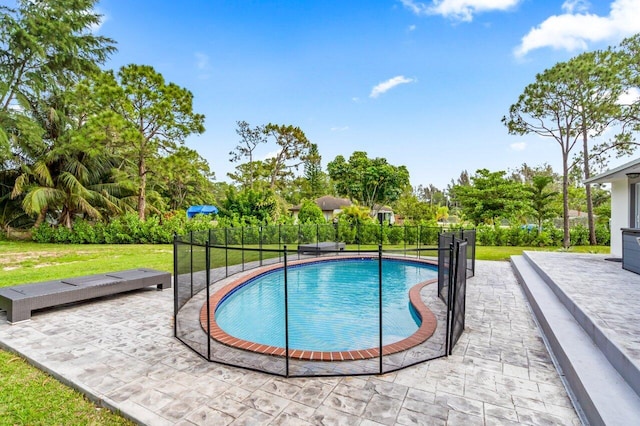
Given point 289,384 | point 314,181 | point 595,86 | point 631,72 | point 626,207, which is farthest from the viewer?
point 314,181

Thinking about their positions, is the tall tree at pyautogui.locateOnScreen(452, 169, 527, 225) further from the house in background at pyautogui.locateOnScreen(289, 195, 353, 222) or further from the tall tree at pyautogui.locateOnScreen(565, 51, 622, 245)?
the house in background at pyautogui.locateOnScreen(289, 195, 353, 222)

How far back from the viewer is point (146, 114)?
17.3 meters

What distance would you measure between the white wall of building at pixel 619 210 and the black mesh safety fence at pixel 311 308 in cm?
469

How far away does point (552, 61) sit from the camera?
15.9 meters

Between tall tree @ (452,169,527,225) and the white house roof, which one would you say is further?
tall tree @ (452,169,527,225)

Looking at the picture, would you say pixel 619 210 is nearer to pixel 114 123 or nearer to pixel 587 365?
pixel 587 365

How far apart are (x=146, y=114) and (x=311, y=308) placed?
15.9 m

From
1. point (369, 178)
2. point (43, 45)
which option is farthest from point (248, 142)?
point (369, 178)

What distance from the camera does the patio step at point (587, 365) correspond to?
2.46 m

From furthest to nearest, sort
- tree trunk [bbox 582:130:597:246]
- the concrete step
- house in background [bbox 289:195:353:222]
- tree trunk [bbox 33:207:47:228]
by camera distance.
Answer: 1. house in background [bbox 289:195:353:222]
2. tree trunk [bbox 33:207:47:228]
3. tree trunk [bbox 582:130:597:246]
4. the concrete step

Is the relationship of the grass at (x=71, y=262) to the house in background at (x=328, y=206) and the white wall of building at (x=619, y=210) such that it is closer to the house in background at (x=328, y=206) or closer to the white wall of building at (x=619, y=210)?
the white wall of building at (x=619, y=210)

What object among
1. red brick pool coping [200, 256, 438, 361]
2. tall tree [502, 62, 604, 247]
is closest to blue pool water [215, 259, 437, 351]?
red brick pool coping [200, 256, 438, 361]

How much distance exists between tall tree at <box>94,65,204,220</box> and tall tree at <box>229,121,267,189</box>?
8731 millimetres

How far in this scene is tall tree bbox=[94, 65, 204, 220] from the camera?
54.3 feet
